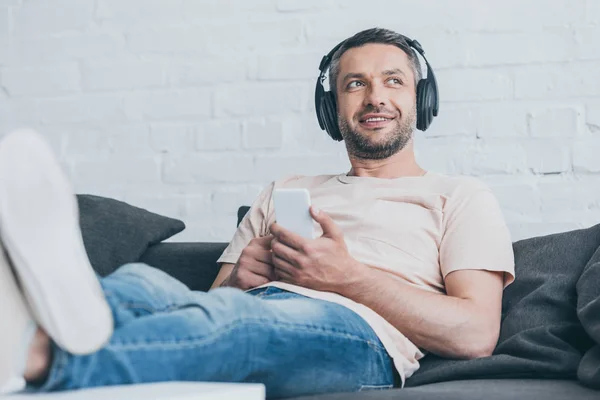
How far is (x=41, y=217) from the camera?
2.87 feet

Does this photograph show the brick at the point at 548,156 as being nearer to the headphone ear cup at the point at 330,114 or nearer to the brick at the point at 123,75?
the headphone ear cup at the point at 330,114

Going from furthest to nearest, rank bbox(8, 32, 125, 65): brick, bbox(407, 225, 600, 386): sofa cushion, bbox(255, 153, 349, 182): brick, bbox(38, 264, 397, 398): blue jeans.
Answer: bbox(8, 32, 125, 65): brick < bbox(255, 153, 349, 182): brick < bbox(407, 225, 600, 386): sofa cushion < bbox(38, 264, 397, 398): blue jeans

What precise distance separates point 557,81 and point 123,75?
1182 millimetres

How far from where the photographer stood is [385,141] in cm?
185

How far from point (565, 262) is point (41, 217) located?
105 centimetres

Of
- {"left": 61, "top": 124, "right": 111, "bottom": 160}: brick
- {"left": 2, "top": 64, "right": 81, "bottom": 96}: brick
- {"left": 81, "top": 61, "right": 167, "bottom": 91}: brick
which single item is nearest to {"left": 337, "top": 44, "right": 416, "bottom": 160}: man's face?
{"left": 81, "top": 61, "right": 167, "bottom": 91}: brick

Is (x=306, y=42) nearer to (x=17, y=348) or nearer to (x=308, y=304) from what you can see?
Result: (x=308, y=304)

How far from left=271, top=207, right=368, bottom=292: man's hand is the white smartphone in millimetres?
15

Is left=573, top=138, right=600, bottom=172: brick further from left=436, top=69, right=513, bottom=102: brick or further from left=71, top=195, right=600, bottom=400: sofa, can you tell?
left=71, top=195, right=600, bottom=400: sofa

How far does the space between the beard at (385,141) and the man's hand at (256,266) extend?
15.5 inches

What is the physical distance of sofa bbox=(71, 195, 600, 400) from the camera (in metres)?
1.25

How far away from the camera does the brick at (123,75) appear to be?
238cm

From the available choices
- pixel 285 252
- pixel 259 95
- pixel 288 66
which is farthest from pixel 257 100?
pixel 285 252

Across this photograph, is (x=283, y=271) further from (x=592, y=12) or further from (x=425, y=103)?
(x=592, y=12)
